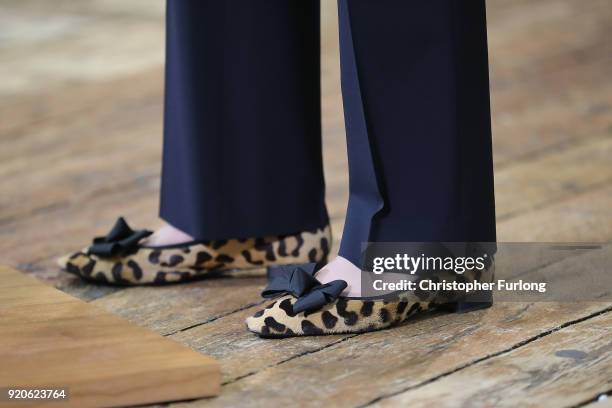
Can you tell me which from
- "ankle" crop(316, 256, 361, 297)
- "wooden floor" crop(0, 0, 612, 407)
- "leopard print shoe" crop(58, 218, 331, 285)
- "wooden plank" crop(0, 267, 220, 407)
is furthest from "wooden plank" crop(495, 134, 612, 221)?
"wooden plank" crop(0, 267, 220, 407)

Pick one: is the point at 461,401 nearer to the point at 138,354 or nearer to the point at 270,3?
the point at 138,354

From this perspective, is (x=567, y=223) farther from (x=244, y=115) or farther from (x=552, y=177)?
(x=244, y=115)

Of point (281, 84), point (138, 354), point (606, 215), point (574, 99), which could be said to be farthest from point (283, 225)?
point (574, 99)

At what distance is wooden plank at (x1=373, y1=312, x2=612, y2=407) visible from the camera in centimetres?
99

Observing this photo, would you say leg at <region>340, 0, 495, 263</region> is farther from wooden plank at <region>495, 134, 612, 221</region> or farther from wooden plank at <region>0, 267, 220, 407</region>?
wooden plank at <region>495, 134, 612, 221</region>

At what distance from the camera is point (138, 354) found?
105 centimetres

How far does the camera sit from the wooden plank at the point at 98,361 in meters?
1.00

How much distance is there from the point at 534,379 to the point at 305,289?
0.26 meters

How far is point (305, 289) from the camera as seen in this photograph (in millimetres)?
1181

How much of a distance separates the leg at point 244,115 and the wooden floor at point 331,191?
10cm

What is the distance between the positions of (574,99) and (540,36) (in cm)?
65

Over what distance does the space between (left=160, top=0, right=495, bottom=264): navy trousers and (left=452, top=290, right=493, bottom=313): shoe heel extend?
0.07m

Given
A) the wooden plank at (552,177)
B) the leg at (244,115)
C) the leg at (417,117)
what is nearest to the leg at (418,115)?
the leg at (417,117)

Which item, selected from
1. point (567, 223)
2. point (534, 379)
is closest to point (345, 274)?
point (534, 379)
